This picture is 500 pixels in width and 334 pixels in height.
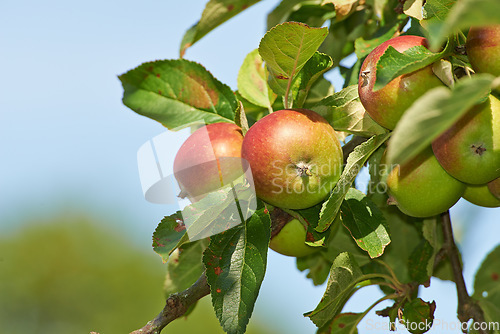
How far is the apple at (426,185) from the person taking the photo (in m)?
1.00

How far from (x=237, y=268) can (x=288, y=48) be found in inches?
17.1

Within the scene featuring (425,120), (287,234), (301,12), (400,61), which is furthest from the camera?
(301,12)

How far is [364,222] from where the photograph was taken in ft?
3.57

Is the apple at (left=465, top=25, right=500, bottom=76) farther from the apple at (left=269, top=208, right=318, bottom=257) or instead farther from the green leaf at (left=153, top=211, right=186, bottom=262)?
the green leaf at (left=153, top=211, right=186, bottom=262)

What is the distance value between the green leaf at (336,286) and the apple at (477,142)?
33 centimetres

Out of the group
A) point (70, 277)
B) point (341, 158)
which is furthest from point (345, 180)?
point (70, 277)

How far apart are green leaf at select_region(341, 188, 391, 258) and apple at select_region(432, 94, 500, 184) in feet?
0.73

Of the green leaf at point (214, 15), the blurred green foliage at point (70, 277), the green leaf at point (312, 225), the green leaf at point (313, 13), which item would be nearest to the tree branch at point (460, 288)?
the green leaf at point (312, 225)

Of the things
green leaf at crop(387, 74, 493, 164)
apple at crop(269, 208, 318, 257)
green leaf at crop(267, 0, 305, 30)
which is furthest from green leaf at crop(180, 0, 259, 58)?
green leaf at crop(387, 74, 493, 164)

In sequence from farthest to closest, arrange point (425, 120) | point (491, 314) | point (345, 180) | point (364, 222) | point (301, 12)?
1. point (301, 12)
2. point (491, 314)
3. point (364, 222)
4. point (345, 180)
5. point (425, 120)

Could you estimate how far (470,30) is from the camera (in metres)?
0.89

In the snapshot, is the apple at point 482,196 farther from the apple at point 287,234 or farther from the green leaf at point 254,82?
the green leaf at point 254,82

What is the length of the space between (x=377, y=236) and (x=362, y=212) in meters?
0.06

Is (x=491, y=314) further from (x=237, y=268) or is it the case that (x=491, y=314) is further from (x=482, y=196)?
(x=237, y=268)
